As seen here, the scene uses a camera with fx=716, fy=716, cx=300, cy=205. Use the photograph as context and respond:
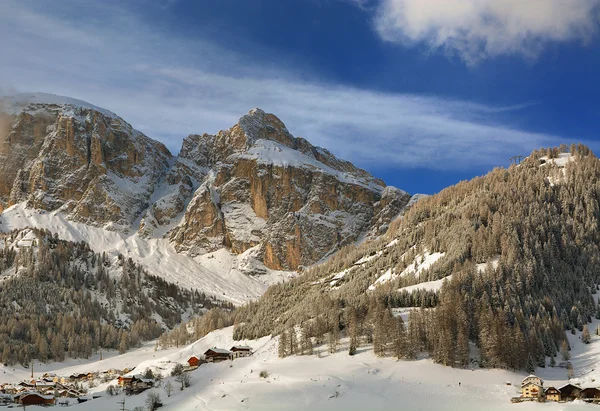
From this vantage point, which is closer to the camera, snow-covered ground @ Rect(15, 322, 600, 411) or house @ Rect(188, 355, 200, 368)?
snow-covered ground @ Rect(15, 322, 600, 411)

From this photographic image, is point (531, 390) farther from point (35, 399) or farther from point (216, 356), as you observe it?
point (35, 399)

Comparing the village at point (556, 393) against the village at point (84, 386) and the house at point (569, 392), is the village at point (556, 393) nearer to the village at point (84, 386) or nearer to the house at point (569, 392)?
the house at point (569, 392)

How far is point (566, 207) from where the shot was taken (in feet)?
633

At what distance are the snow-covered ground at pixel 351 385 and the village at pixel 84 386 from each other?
15.7 feet

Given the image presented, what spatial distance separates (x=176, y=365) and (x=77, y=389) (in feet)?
76.7

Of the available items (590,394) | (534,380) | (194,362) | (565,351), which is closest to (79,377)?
(194,362)

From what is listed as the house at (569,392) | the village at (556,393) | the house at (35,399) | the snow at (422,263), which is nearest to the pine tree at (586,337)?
the village at (556,393)

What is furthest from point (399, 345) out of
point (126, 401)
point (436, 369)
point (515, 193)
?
point (515, 193)

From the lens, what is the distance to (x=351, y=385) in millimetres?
110812

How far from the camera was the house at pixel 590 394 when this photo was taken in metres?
107

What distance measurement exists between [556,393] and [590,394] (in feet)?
15.9

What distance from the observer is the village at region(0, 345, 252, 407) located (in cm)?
13238

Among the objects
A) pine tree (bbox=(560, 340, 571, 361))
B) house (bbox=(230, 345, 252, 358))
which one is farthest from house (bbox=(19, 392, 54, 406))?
pine tree (bbox=(560, 340, 571, 361))

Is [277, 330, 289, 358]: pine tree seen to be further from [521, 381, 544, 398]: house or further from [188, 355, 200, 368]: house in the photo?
[521, 381, 544, 398]: house
